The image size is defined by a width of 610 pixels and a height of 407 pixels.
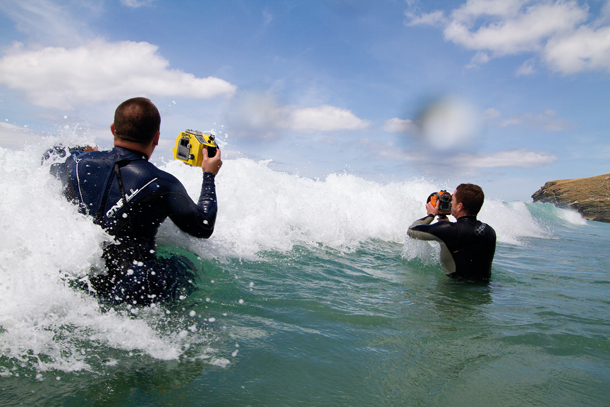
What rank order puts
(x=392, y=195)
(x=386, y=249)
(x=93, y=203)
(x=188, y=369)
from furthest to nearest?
(x=392, y=195) < (x=386, y=249) < (x=93, y=203) < (x=188, y=369)

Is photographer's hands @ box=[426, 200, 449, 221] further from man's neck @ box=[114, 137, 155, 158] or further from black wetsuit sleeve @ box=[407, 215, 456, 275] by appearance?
man's neck @ box=[114, 137, 155, 158]

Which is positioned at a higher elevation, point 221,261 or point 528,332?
point 221,261

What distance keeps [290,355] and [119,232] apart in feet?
4.64

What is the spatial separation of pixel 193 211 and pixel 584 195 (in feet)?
171

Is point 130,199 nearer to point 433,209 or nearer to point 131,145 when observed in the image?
point 131,145

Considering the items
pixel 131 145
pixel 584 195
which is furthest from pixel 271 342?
pixel 584 195

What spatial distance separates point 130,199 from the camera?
228 centimetres

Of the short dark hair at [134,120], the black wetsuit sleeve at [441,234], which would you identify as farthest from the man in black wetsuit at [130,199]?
the black wetsuit sleeve at [441,234]

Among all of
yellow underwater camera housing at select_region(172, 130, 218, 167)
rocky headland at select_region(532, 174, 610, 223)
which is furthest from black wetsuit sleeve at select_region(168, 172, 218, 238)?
rocky headland at select_region(532, 174, 610, 223)

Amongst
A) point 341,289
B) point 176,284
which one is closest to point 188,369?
point 176,284

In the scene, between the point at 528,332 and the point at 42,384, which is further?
the point at 528,332

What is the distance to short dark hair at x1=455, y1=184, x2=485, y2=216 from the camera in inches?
182

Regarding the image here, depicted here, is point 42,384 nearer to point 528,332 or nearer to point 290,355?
point 290,355

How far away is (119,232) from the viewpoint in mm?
2336
